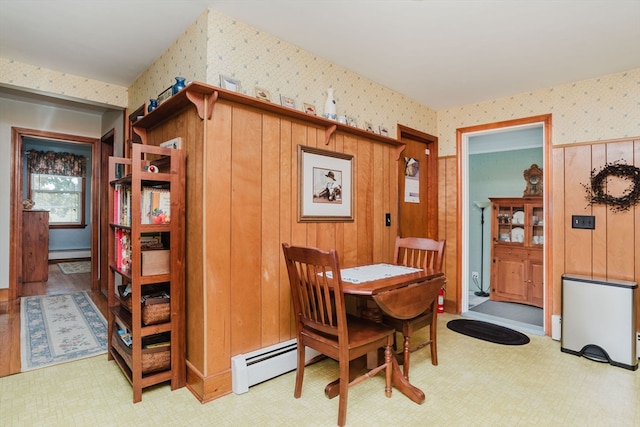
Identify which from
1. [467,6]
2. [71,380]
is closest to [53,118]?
[71,380]

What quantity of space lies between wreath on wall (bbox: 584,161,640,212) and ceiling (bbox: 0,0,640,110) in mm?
834

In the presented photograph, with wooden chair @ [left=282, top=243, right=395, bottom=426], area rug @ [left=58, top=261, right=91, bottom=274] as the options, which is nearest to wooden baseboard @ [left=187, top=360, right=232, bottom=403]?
wooden chair @ [left=282, top=243, right=395, bottom=426]

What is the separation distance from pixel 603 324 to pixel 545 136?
1709 millimetres

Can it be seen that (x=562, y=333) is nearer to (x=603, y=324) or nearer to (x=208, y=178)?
(x=603, y=324)

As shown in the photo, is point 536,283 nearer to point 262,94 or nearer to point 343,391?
point 343,391

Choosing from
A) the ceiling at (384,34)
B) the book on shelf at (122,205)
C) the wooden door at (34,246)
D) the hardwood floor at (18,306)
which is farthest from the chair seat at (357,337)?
the wooden door at (34,246)

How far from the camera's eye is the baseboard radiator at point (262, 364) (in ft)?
6.48

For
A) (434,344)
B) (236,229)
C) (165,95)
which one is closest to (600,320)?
(434,344)

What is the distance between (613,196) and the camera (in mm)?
2801

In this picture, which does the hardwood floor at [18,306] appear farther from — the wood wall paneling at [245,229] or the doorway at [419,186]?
the doorway at [419,186]

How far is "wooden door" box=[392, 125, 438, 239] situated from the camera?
140 inches

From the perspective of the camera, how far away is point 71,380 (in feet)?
6.87

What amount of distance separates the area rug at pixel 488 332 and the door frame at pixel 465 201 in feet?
1.07

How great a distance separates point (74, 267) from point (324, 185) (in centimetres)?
609
